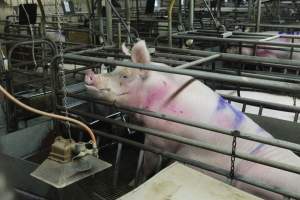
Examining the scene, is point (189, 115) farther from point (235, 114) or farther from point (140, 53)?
point (140, 53)

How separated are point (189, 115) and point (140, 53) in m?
0.36

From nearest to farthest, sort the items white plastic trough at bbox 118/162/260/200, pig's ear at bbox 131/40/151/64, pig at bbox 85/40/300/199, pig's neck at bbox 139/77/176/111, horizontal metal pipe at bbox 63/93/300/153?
white plastic trough at bbox 118/162/260/200, horizontal metal pipe at bbox 63/93/300/153, pig at bbox 85/40/300/199, pig's ear at bbox 131/40/151/64, pig's neck at bbox 139/77/176/111

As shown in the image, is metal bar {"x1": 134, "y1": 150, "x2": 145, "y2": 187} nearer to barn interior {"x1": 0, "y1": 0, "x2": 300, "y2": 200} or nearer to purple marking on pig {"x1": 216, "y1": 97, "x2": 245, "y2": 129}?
barn interior {"x1": 0, "y1": 0, "x2": 300, "y2": 200}

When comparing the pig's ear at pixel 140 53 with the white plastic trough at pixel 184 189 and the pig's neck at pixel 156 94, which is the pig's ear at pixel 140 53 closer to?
the pig's neck at pixel 156 94

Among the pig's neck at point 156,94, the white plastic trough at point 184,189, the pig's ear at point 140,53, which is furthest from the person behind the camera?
the pig's neck at point 156,94

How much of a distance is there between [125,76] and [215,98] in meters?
0.46

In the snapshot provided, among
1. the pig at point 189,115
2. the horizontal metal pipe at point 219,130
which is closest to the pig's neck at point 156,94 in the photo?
the pig at point 189,115

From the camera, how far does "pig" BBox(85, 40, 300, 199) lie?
151 cm

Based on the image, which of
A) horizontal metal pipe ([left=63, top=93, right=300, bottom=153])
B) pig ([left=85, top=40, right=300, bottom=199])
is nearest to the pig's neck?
pig ([left=85, top=40, right=300, bottom=199])

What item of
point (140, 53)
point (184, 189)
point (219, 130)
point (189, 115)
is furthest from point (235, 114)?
point (184, 189)

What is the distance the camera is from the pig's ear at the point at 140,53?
1.64 metres

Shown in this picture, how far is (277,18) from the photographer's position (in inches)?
219

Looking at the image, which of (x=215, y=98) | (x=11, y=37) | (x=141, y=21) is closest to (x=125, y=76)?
(x=215, y=98)

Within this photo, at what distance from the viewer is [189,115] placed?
169 cm
